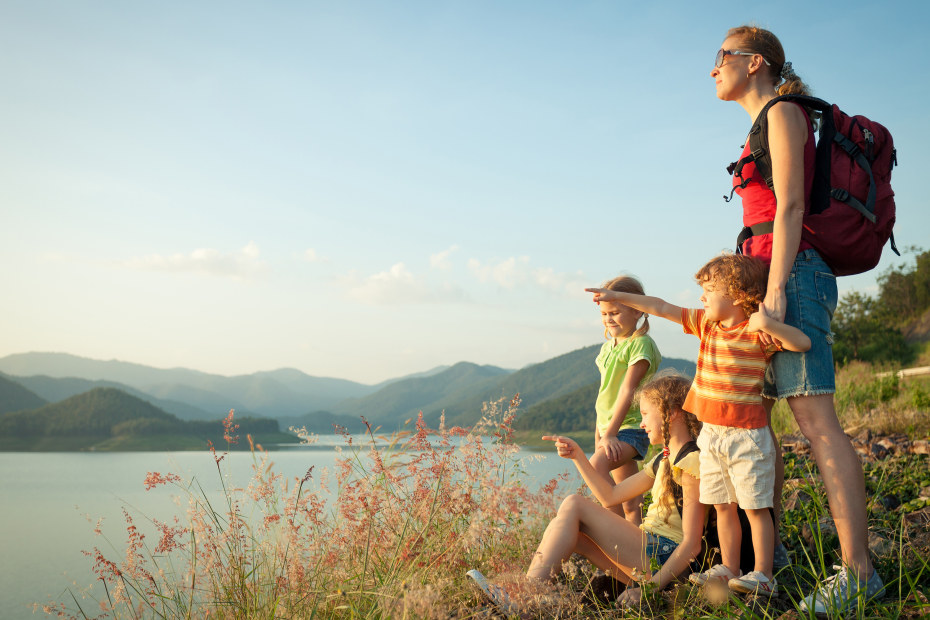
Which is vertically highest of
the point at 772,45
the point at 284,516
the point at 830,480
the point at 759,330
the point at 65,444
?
the point at 772,45

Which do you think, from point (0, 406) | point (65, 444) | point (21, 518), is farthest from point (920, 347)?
point (0, 406)

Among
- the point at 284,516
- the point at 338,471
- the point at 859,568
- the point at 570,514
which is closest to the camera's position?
the point at 859,568

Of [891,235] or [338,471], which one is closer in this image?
[891,235]

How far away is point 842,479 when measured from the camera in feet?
6.98

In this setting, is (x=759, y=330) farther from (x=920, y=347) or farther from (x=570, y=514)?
(x=920, y=347)

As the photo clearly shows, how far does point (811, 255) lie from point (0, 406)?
7487 cm

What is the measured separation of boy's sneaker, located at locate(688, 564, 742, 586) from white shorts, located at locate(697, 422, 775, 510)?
0.85 feet

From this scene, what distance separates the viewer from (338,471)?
3.05 m

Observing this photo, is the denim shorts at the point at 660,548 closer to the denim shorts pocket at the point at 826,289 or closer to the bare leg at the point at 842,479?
the bare leg at the point at 842,479

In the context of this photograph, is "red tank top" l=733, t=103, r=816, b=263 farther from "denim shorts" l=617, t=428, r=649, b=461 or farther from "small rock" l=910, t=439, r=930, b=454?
"small rock" l=910, t=439, r=930, b=454

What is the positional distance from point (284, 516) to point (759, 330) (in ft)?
7.82

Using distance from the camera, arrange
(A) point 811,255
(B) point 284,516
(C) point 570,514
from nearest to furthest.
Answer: (A) point 811,255 → (C) point 570,514 → (B) point 284,516

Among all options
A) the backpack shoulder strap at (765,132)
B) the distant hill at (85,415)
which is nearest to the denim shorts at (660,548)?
the backpack shoulder strap at (765,132)

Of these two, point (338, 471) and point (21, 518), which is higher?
point (338, 471)
